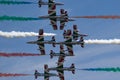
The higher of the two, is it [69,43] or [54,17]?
[54,17]

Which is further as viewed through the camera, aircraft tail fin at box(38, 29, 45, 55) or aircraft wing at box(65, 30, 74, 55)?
aircraft wing at box(65, 30, 74, 55)

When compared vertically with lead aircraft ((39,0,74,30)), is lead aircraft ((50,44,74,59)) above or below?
below

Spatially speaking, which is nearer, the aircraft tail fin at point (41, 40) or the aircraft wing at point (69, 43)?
the aircraft tail fin at point (41, 40)

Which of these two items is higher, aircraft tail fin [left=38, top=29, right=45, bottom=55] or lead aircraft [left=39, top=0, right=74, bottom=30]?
lead aircraft [left=39, top=0, right=74, bottom=30]

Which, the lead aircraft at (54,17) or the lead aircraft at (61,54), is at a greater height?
the lead aircraft at (54,17)

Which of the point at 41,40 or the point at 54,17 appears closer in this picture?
the point at 54,17

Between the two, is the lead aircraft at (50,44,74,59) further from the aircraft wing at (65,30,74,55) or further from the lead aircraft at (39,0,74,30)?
the lead aircraft at (39,0,74,30)

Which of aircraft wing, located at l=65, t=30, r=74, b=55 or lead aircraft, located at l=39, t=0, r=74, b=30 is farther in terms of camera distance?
aircraft wing, located at l=65, t=30, r=74, b=55

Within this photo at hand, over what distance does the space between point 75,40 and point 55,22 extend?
10178 millimetres

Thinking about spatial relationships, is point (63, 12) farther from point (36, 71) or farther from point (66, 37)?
point (36, 71)

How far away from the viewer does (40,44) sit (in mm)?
191875

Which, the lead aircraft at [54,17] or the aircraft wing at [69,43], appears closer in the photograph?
the lead aircraft at [54,17]

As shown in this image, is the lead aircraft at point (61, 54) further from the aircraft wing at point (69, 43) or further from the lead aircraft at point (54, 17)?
the lead aircraft at point (54, 17)

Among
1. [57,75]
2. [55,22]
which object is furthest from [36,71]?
[55,22]
